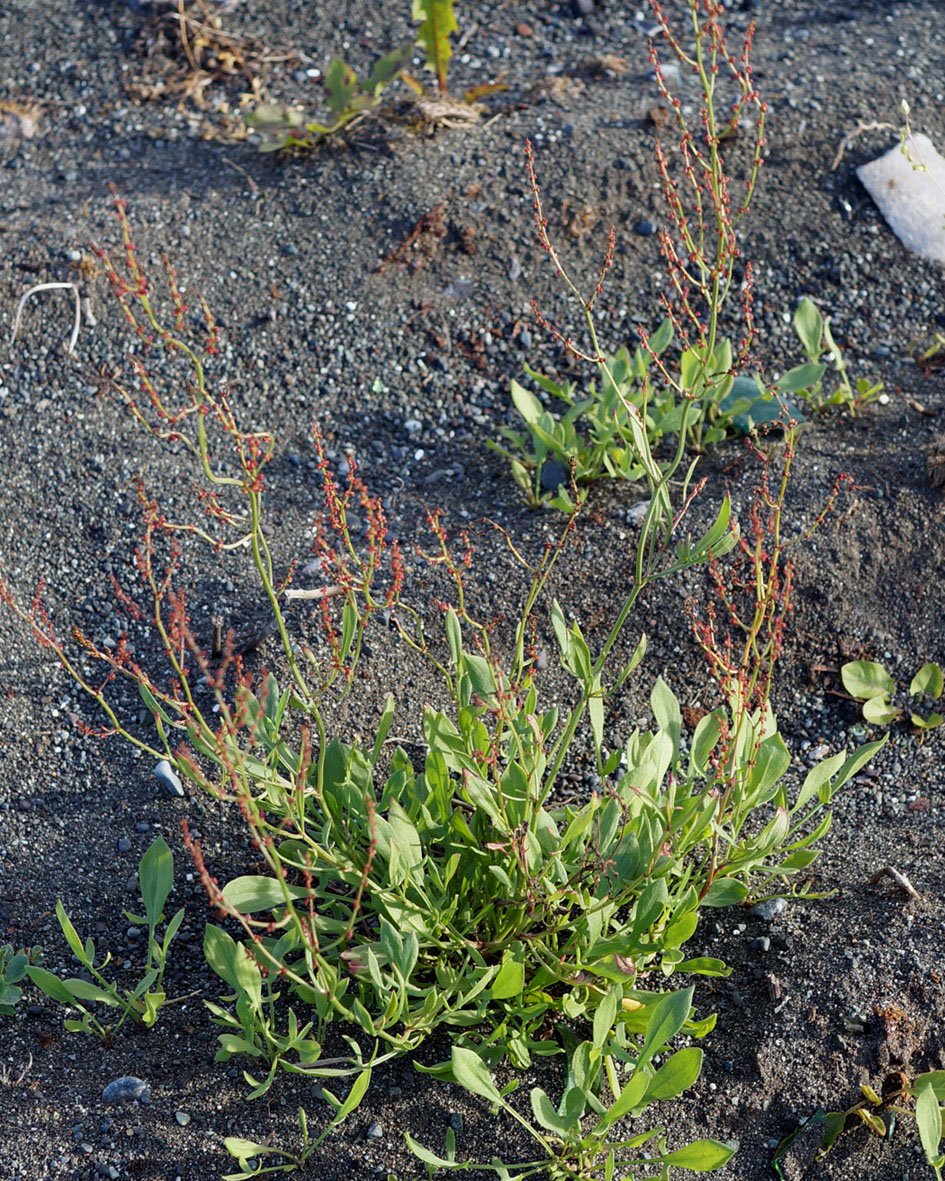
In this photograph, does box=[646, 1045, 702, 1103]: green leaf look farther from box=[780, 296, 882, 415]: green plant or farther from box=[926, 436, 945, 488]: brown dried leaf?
box=[780, 296, 882, 415]: green plant

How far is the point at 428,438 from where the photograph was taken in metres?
3.91

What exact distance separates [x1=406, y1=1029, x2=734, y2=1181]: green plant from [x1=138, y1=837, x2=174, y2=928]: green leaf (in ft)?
2.50

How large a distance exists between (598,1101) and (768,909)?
2.56 feet

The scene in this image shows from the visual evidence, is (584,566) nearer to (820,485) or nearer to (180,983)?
(820,485)

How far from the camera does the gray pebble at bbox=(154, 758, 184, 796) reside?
3002 mm

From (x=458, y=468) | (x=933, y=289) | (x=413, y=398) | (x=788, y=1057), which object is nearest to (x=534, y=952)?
(x=788, y=1057)

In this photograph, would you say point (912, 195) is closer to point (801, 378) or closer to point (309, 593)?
point (801, 378)

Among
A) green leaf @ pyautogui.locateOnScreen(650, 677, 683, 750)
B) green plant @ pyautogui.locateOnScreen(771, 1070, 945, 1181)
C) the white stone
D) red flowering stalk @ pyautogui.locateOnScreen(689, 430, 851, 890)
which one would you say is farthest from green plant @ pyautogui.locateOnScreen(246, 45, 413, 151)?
green plant @ pyautogui.locateOnScreen(771, 1070, 945, 1181)

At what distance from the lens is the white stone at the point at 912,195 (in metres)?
4.37

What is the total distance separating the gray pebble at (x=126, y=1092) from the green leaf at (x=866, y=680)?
6.99 feet

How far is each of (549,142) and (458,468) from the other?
1.60 meters

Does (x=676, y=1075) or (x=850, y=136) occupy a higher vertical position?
(x=850, y=136)

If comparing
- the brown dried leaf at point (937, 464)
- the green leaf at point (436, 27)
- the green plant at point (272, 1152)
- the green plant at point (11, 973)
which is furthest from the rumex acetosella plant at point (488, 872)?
the green leaf at point (436, 27)

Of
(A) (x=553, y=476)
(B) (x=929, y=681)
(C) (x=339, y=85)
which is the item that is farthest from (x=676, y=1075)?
(C) (x=339, y=85)
